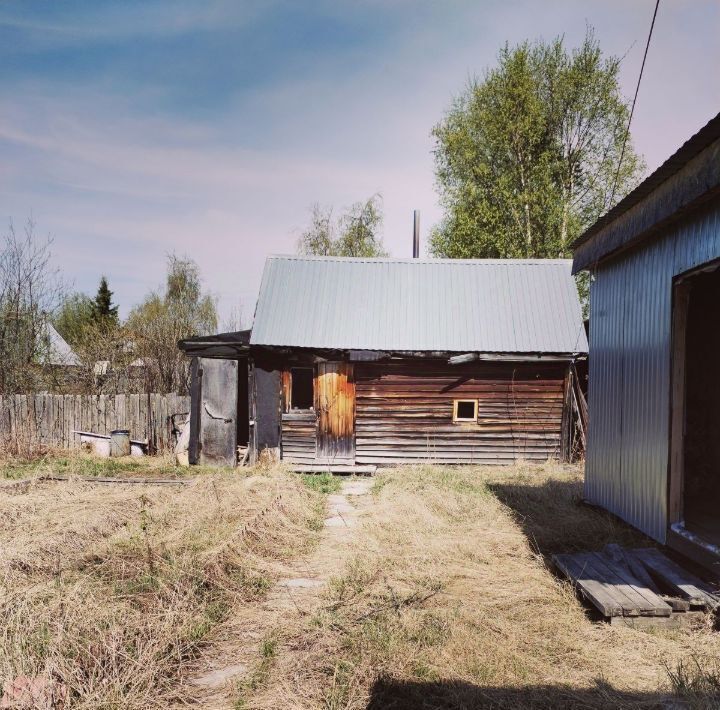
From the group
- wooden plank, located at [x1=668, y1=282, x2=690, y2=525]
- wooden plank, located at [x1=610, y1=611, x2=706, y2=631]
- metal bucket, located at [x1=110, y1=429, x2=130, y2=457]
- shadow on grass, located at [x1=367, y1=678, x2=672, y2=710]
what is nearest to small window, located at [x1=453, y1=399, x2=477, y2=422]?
wooden plank, located at [x1=668, y1=282, x2=690, y2=525]

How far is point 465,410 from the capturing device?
14.1 m

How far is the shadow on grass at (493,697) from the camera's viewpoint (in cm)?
358

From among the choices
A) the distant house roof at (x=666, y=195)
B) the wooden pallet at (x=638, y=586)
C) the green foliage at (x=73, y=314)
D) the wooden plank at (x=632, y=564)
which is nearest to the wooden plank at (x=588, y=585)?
the wooden pallet at (x=638, y=586)

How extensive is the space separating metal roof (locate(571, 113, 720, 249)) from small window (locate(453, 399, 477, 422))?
7228 mm

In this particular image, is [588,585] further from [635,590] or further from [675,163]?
[675,163]

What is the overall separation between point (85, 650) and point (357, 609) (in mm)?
2270

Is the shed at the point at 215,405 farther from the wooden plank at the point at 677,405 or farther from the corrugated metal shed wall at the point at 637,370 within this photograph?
the wooden plank at the point at 677,405

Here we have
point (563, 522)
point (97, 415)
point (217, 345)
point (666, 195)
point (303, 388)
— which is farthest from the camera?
point (303, 388)

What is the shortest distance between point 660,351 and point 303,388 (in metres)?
10.9

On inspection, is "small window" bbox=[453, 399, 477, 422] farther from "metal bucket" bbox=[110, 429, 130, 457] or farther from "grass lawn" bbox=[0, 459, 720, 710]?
"metal bucket" bbox=[110, 429, 130, 457]

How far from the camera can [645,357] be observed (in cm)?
676

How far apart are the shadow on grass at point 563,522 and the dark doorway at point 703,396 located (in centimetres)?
130

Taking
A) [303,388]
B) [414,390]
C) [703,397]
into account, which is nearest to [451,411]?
[414,390]

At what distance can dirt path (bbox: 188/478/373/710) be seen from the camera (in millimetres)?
3898
